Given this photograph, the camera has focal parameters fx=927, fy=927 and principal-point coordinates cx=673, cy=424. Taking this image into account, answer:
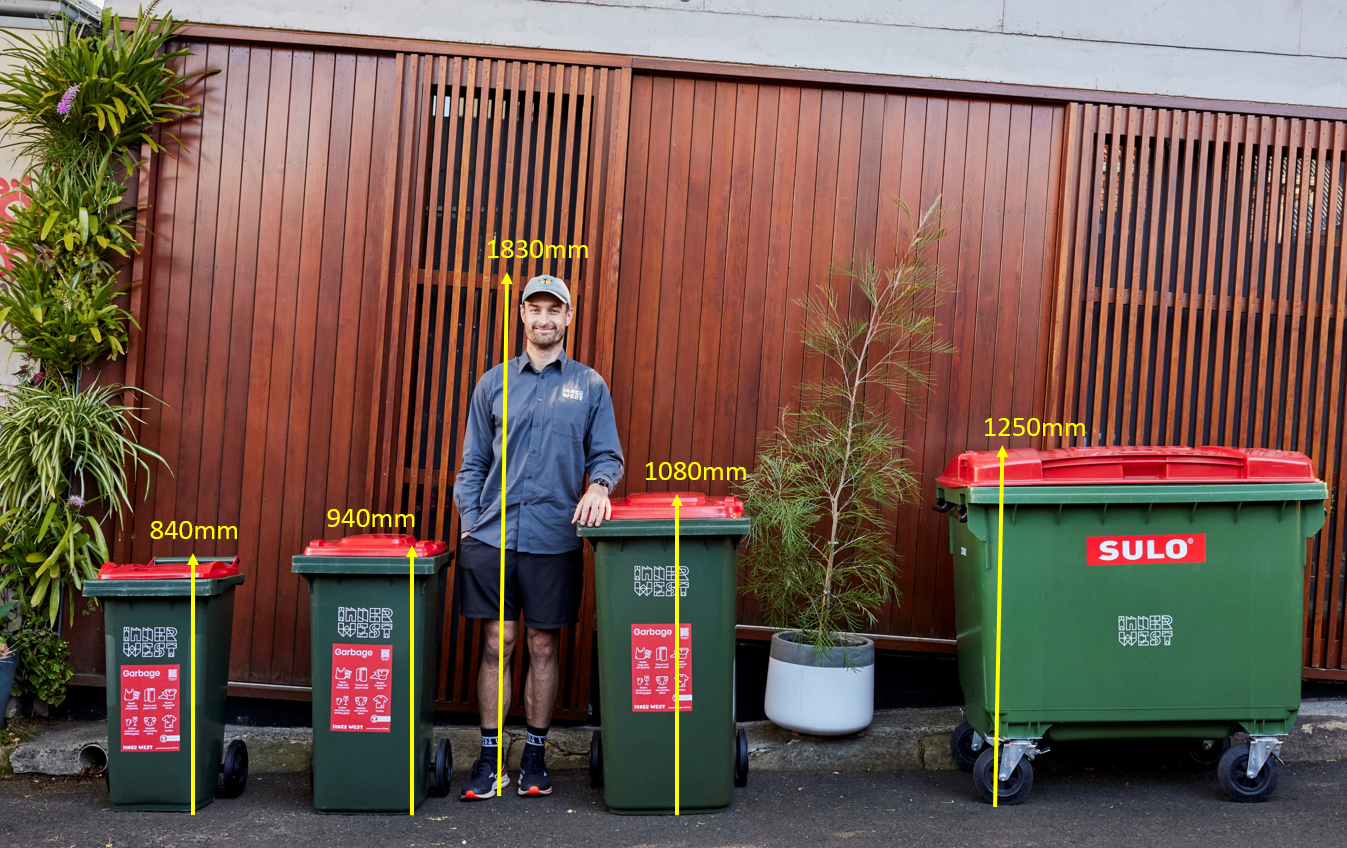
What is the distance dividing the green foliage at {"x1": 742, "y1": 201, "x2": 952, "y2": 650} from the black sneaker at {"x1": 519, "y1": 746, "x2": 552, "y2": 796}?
1.24m

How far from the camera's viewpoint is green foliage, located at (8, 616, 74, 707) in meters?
4.23

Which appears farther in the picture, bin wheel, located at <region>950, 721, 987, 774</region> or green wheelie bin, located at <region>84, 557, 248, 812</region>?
bin wheel, located at <region>950, 721, 987, 774</region>

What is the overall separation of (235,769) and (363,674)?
724mm

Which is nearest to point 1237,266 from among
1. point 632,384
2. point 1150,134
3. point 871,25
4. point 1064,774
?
point 1150,134

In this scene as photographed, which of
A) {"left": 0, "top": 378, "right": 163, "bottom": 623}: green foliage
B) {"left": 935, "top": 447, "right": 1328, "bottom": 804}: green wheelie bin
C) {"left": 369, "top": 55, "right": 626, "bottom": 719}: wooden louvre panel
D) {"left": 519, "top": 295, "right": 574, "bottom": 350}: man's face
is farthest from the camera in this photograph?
{"left": 369, "top": 55, "right": 626, "bottom": 719}: wooden louvre panel

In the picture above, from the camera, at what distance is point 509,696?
4004 millimetres

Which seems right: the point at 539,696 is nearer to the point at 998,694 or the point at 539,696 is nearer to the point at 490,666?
the point at 490,666

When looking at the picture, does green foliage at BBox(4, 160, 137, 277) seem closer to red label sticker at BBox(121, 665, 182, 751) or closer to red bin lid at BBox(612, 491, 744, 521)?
red label sticker at BBox(121, 665, 182, 751)

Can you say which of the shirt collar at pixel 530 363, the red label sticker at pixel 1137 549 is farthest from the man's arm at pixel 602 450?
the red label sticker at pixel 1137 549

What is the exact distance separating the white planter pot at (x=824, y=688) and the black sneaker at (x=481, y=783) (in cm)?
125

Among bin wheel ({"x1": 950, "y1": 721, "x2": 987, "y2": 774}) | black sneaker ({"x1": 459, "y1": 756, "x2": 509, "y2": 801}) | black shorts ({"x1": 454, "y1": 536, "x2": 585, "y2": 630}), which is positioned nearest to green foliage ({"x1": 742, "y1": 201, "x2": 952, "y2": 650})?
bin wheel ({"x1": 950, "y1": 721, "x2": 987, "y2": 774})

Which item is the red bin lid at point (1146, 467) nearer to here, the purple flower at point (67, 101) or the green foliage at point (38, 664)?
the green foliage at point (38, 664)

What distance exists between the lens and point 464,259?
455 cm

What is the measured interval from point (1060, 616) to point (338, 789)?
2.85m
